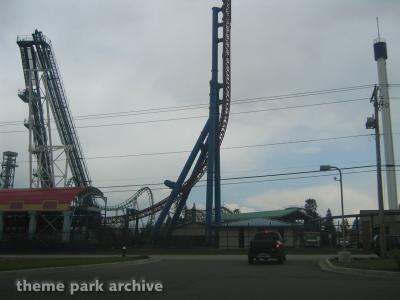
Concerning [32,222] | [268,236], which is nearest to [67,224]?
[32,222]

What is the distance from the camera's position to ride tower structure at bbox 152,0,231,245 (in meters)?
63.4

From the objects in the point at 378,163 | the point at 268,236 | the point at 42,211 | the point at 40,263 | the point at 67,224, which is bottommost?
the point at 40,263

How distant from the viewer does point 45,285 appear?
16109mm

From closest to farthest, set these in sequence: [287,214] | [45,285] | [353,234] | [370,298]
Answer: [370,298] < [45,285] < [353,234] < [287,214]

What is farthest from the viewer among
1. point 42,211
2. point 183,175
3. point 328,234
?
point 328,234

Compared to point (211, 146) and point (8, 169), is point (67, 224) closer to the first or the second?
point (211, 146)

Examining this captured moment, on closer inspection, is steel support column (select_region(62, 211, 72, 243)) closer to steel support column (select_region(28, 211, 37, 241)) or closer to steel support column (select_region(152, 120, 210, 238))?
steel support column (select_region(28, 211, 37, 241))

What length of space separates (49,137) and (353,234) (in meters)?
39.4

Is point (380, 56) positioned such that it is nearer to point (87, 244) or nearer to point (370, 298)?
point (87, 244)

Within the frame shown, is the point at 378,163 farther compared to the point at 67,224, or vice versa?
the point at 67,224

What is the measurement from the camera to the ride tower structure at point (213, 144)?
6338 cm

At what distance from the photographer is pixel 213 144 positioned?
62844 mm

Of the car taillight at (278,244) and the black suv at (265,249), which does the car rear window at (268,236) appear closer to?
the black suv at (265,249)

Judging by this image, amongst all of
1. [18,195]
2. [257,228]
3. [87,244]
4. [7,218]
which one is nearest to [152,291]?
[87,244]
